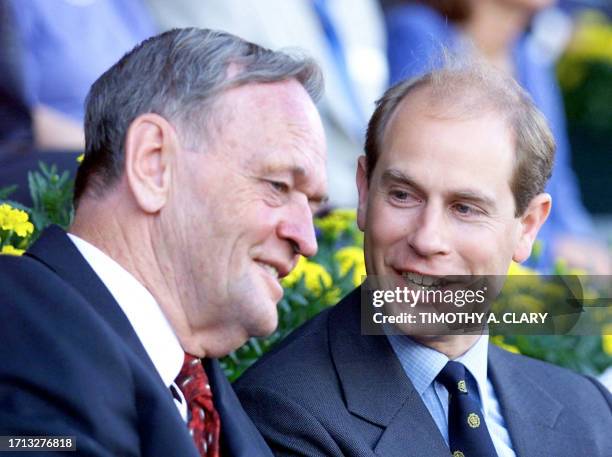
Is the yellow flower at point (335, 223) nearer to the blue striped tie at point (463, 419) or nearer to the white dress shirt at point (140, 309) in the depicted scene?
the blue striped tie at point (463, 419)

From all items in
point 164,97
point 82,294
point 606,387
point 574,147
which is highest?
point 164,97

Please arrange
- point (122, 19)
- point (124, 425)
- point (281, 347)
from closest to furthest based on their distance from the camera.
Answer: point (124, 425)
point (281, 347)
point (122, 19)

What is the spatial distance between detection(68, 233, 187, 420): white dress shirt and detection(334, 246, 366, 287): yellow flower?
1.32 meters

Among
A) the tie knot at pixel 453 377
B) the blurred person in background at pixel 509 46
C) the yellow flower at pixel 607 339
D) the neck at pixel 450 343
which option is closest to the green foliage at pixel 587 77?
the blurred person in background at pixel 509 46

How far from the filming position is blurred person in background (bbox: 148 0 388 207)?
612 cm

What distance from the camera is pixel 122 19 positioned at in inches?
215

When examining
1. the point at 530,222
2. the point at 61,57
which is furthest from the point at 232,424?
the point at 61,57

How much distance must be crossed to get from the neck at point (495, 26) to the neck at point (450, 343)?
10.4 feet

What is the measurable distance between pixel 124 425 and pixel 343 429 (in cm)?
77

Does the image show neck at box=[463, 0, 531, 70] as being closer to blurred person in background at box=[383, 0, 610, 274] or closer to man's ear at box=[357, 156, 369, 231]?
blurred person in background at box=[383, 0, 610, 274]

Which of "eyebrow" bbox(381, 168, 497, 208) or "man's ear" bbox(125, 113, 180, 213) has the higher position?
"man's ear" bbox(125, 113, 180, 213)

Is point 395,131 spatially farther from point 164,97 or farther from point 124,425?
point 124,425

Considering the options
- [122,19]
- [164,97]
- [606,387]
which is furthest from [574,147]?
[164,97]

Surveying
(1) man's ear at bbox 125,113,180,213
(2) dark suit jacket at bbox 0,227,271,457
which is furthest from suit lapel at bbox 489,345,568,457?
(1) man's ear at bbox 125,113,180,213
